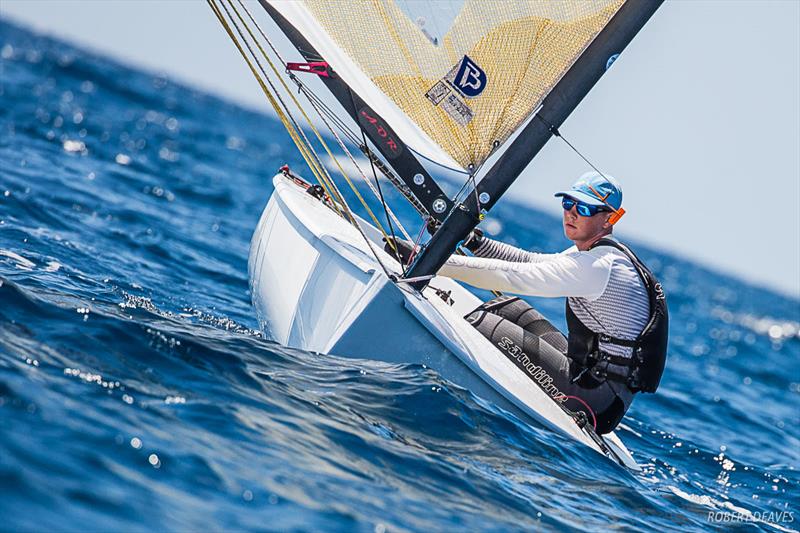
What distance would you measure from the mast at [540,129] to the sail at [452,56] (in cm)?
5

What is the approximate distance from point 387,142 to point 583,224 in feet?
3.38

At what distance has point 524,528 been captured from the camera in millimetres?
3129

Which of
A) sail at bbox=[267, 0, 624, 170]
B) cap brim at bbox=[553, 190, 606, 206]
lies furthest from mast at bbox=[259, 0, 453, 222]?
cap brim at bbox=[553, 190, 606, 206]

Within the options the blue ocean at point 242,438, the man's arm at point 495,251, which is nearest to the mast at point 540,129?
the blue ocean at point 242,438

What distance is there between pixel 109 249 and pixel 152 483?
421 cm

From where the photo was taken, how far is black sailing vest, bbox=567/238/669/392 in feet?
14.2

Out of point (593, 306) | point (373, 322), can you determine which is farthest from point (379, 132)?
point (593, 306)

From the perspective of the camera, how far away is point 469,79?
4.05 meters

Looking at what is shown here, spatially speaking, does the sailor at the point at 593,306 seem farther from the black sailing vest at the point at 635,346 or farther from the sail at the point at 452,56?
the sail at the point at 452,56

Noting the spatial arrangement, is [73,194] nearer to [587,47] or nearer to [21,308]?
[21,308]

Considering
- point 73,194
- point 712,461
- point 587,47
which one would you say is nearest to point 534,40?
point 587,47

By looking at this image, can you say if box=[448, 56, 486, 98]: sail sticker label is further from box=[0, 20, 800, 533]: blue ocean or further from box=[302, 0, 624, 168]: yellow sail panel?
box=[0, 20, 800, 533]: blue ocean

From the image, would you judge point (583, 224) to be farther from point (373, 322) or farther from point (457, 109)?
point (373, 322)

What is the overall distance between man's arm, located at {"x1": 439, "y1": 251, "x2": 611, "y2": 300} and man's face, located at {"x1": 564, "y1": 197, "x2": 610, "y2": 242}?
0.28m
